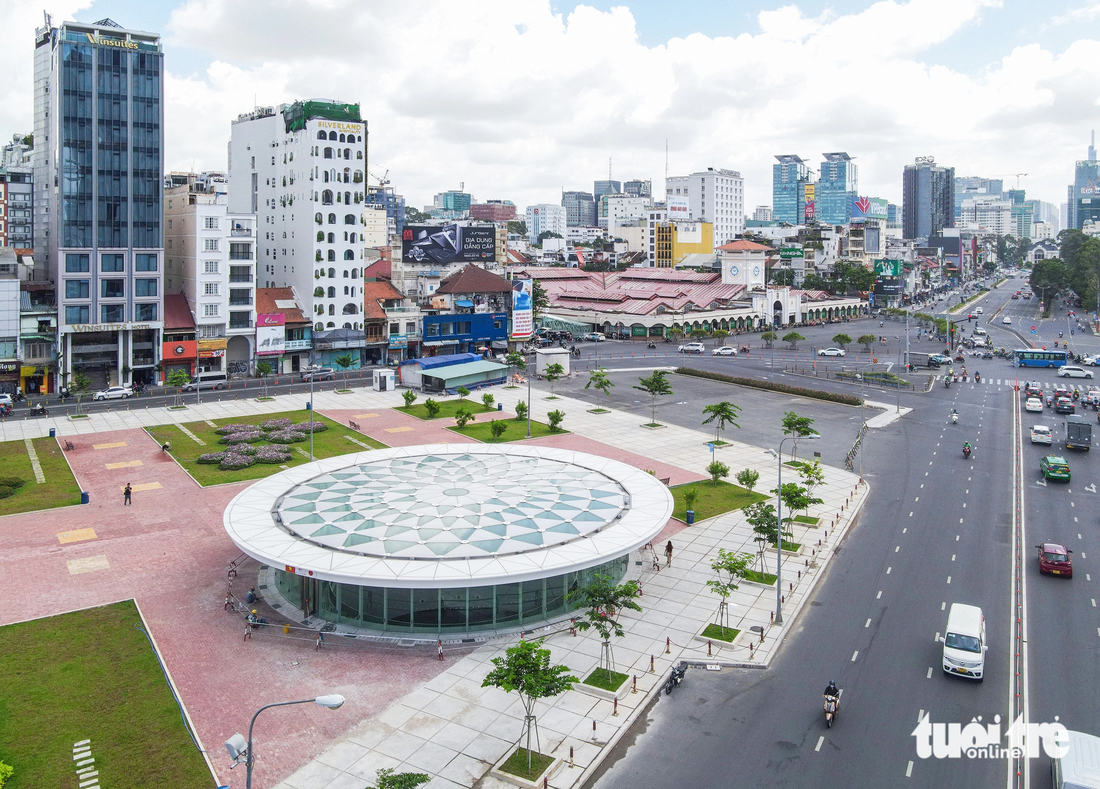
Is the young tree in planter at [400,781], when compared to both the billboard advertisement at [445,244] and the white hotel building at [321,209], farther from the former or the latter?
the billboard advertisement at [445,244]

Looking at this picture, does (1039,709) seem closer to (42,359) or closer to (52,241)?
(42,359)

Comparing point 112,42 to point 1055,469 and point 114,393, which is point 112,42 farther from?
point 1055,469

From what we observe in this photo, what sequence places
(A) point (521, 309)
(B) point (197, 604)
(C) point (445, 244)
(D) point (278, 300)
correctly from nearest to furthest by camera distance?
(B) point (197, 604), (D) point (278, 300), (A) point (521, 309), (C) point (445, 244)

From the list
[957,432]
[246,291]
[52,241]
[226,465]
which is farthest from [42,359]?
[957,432]

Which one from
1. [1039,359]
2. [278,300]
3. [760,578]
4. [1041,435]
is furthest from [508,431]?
[1039,359]

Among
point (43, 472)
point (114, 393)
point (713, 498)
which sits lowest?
point (713, 498)

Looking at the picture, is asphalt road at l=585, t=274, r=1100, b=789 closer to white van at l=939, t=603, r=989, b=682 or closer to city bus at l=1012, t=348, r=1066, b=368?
white van at l=939, t=603, r=989, b=682
